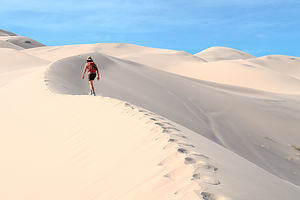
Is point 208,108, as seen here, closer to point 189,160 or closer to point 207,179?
point 189,160

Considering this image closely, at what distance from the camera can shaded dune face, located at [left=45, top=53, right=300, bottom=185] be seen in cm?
1031

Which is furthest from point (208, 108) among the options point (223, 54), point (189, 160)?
point (223, 54)

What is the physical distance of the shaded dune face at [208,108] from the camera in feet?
33.8

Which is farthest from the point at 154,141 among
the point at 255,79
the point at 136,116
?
the point at 255,79

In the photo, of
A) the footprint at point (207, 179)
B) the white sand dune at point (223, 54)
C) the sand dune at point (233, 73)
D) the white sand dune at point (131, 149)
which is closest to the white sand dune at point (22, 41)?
the sand dune at point (233, 73)

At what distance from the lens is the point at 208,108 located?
1380 centimetres

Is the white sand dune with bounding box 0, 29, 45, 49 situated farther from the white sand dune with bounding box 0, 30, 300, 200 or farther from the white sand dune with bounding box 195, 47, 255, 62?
the white sand dune with bounding box 0, 30, 300, 200

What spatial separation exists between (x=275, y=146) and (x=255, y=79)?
24.6m

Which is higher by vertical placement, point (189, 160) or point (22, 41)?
point (189, 160)

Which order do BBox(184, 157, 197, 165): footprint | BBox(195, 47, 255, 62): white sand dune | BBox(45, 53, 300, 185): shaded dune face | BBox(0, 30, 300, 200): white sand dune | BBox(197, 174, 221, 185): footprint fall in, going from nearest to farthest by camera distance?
BBox(197, 174, 221, 185): footprint → BBox(0, 30, 300, 200): white sand dune → BBox(184, 157, 197, 165): footprint → BBox(45, 53, 300, 185): shaded dune face → BBox(195, 47, 255, 62): white sand dune

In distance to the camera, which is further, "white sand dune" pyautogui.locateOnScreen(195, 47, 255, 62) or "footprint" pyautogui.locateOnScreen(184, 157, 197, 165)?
"white sand dune" pyautogui.locateOnScreen(195, 47, 255, 62)

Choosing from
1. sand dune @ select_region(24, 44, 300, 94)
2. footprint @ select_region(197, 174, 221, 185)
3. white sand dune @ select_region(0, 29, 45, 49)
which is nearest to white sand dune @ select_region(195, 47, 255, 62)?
sand dune @ select_region(24, 44, 300, 94)

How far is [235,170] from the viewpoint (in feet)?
11.2

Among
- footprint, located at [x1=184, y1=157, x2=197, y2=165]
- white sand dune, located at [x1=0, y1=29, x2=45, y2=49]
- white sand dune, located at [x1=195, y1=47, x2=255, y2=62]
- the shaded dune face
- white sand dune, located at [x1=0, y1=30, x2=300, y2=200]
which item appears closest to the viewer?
white sand dune, located at [x1=0, y1=30, x2=300, y2=200]
